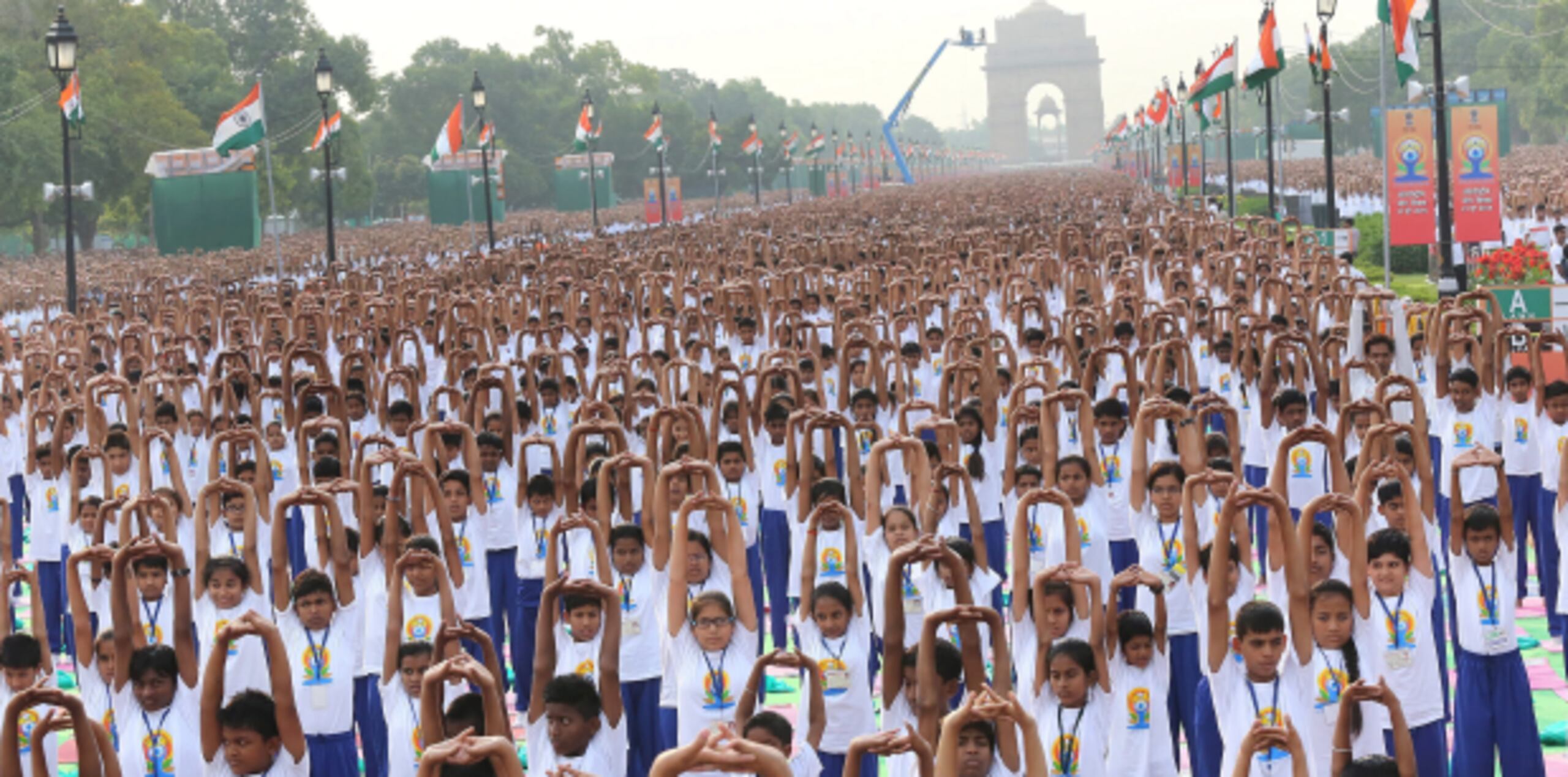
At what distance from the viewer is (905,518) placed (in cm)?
746

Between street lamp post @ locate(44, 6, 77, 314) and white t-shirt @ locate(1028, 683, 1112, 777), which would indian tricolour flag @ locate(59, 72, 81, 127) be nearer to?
street lamp post @ locate(44, 6, 77, 314)

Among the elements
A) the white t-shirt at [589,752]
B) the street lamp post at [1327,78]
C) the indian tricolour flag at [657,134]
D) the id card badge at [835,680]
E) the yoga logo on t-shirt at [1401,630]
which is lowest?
the white t-shirt at [589,752]

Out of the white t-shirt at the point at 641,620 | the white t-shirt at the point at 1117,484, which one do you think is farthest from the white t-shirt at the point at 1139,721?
the white t-shirt at the point at 1117,484

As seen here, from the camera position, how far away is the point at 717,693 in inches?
257

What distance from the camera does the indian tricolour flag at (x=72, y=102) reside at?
77.4 ft

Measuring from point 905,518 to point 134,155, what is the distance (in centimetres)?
6630

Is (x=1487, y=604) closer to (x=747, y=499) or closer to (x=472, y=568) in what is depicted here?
(x=747, y=499)

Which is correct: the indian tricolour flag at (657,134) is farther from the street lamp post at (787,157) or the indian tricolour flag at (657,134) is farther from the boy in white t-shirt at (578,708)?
the boy in white t-shirt at (578,708)

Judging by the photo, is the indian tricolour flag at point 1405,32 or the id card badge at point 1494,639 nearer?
the id card badge at point 1494,639

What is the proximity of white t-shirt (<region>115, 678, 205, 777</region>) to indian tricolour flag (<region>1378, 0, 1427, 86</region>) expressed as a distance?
64.4 feet

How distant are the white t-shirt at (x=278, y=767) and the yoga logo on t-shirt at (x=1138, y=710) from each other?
2.93 meters

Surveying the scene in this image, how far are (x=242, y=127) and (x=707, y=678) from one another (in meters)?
25.8

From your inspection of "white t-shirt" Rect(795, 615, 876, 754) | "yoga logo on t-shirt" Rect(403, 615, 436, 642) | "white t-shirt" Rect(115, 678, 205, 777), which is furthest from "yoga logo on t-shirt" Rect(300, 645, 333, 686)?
"white t-shirt" Rect(795, 615, 876, 754)

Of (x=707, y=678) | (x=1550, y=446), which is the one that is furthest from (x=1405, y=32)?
(x=707, y=678)
